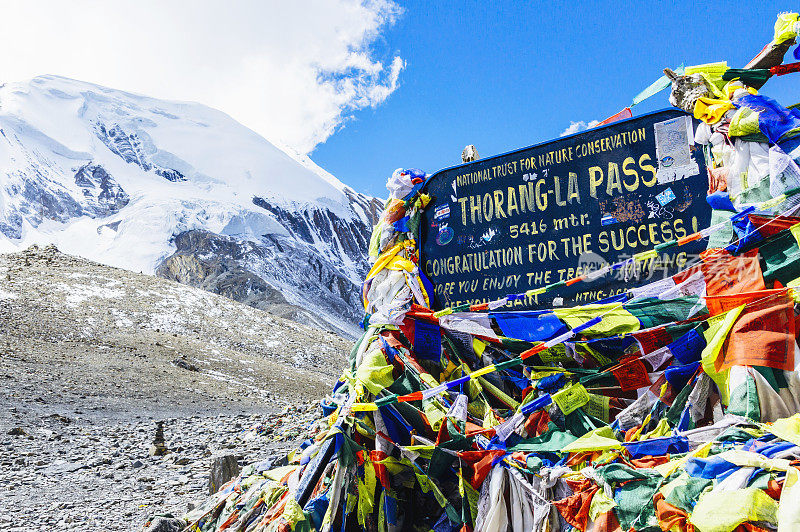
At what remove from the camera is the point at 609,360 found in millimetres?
4172

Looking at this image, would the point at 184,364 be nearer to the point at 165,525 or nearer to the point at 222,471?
the point at 222,471

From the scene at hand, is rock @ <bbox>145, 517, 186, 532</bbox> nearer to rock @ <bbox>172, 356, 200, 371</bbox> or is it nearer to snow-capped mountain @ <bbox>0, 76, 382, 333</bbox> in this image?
rock @ <bbox>172, 356, 200, 371</bbox>

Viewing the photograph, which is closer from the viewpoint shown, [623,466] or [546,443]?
[623,466]

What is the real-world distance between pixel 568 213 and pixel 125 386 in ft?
59.1

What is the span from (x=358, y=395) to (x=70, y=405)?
543 inches

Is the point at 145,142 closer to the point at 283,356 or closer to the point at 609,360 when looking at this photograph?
the point at 283,356

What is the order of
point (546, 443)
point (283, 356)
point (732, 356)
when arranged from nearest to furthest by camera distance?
point (732, 356)
point (546, 443)
point (283, 356)

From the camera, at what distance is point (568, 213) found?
179 inches

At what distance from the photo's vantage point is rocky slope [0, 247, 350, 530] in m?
8.28

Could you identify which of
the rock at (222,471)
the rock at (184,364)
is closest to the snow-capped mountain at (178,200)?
the rock at (184,364)

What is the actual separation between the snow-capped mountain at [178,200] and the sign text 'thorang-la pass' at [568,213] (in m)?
48.7

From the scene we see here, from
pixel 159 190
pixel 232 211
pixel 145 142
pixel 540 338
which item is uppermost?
pixel 145 142

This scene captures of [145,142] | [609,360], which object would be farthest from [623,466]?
[145,142]

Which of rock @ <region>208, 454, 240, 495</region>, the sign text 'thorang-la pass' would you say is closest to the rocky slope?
rock @ <region>208, 454, 240, 495</region>
